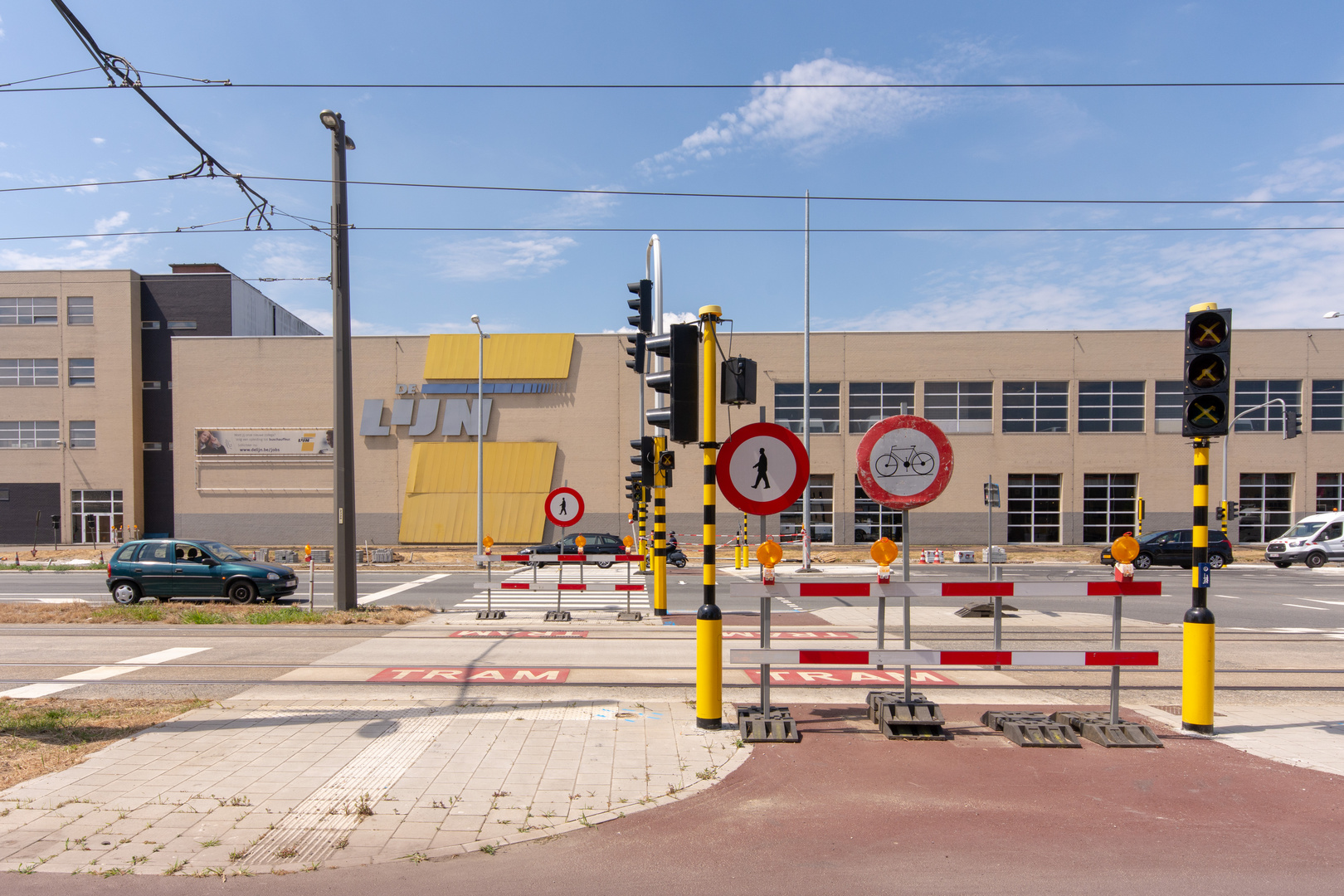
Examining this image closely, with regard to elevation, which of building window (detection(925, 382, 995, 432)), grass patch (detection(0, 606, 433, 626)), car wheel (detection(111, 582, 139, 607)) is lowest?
car wheel (detection(111, 582, 139, 607))

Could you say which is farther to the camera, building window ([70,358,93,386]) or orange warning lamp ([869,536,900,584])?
building window ([70,358,93,386])

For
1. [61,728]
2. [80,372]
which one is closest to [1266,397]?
[61,728]

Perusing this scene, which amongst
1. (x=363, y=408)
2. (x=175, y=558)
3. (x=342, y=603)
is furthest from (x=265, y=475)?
(x=342, y=603)

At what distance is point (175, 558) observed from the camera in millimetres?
15805

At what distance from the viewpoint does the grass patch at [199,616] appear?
12375 mm

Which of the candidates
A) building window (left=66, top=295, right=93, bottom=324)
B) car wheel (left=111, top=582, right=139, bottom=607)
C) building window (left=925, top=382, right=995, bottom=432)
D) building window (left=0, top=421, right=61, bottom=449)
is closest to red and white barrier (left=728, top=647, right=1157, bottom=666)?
car wheel (left=111, top=582, right=139, bottom=607)

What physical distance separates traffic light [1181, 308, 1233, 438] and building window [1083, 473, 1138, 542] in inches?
1305

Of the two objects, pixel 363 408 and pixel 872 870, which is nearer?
pixel 872 870

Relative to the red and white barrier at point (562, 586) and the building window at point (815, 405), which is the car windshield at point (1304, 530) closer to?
the building window at point (815, 405)

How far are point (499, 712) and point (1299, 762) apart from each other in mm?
6398

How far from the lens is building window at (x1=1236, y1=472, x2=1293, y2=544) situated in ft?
117

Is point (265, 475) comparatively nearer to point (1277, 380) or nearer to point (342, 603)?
point (342, 603)

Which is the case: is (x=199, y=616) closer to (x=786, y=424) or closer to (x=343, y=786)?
(x=343, y=786)

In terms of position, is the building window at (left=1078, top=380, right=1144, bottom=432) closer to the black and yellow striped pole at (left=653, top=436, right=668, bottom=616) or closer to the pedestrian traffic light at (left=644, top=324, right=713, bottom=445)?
the black and yellow striped pole at (left=653, top=436, right=668, bottom=616)
